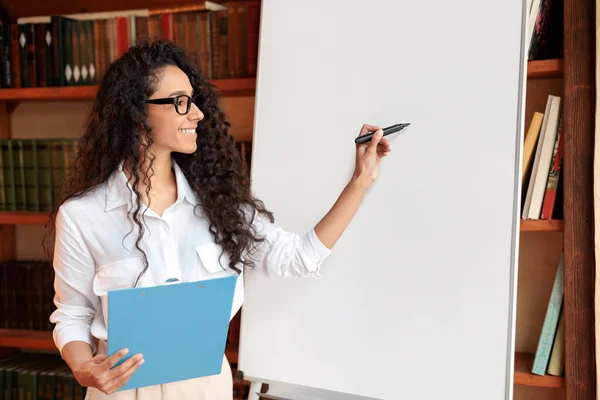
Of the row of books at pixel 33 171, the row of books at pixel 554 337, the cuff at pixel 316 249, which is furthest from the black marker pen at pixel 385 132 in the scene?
the row of books at pixel 33 171

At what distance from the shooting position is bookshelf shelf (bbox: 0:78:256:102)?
205cm

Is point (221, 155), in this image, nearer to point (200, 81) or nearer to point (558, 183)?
point (200, 81)

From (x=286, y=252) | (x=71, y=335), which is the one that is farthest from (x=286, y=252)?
(x=71, y=335)

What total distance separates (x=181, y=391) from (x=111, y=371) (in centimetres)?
22

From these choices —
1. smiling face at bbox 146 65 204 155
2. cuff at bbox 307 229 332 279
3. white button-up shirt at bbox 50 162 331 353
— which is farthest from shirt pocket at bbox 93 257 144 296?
cuff at bbox 307 229 332 279

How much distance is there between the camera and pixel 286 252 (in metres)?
1.58

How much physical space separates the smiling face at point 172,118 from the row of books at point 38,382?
1194mm

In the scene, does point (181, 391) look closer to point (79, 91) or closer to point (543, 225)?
point (543, 225)

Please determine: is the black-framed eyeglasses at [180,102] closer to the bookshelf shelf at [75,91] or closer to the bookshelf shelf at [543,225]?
the bookshelf shelf at [75,91]

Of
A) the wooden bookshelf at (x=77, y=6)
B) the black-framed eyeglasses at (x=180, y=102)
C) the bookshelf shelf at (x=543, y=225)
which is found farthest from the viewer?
the wooden bookshelf at (x=77, y=6)

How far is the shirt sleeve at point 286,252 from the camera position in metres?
1.56

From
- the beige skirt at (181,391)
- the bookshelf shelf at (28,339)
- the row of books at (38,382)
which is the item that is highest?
the beige skirt at (181,391)

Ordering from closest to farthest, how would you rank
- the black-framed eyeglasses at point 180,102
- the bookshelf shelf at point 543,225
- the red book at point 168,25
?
the black-framed eyeglasses at point 180,102
the bookshelf shelf at point 543,225
the red book at point 168,25

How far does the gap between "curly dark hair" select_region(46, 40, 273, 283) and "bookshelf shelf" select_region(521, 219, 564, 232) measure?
636 millimetres
